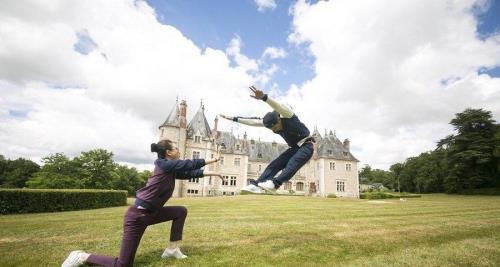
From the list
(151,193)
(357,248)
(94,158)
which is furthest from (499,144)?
(94,158)

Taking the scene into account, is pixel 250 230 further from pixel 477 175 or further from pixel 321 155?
pixel 477 175

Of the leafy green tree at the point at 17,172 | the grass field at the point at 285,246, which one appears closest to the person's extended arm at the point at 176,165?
the grass field at the point at 285,246

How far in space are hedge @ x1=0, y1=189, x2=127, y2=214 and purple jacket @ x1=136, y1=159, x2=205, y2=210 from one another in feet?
62.5

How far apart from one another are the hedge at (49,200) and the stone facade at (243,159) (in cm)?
2031

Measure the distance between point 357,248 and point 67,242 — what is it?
7.39m

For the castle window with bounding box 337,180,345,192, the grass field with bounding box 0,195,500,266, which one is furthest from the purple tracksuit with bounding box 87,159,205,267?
the castle window with bounding box 337,180,345,192

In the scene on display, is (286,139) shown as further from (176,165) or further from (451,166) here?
(451,166)

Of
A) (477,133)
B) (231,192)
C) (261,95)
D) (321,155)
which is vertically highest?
(477,133)

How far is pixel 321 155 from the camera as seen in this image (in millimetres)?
52719

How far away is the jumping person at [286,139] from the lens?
246 inches

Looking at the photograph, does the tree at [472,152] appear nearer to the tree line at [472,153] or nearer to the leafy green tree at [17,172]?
the tree line at [472,153]

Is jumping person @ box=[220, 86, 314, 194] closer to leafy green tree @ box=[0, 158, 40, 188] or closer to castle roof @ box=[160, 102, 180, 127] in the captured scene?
castle roof @ box=[160, 102, 180, 127]

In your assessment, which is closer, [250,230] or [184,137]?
[250,230]

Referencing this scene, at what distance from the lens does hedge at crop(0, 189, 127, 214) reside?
18484 mm
